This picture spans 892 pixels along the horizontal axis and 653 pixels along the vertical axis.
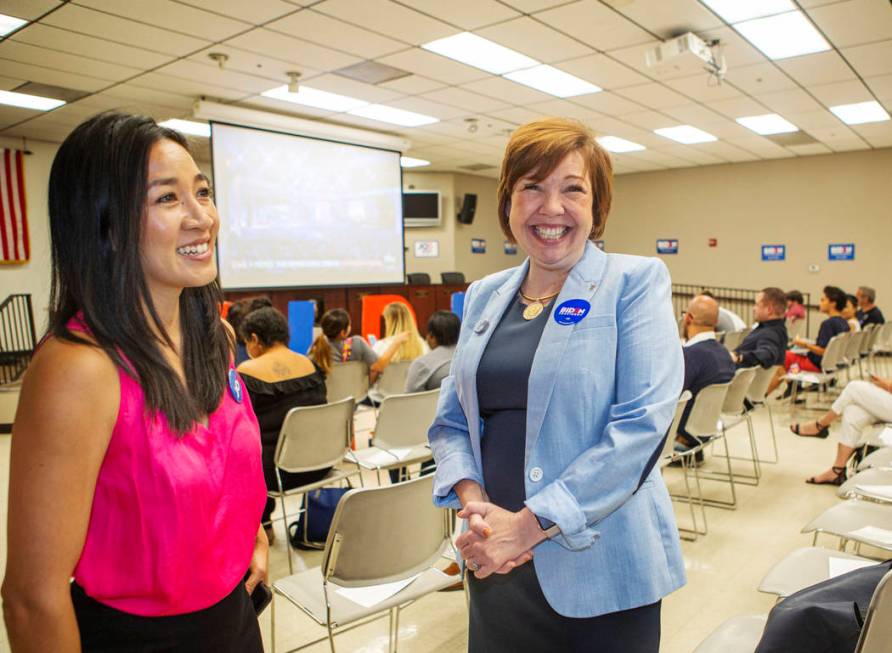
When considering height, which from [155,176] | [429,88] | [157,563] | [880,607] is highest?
[429,88]

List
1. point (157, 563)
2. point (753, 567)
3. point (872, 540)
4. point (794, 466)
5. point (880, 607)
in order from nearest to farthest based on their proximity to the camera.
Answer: point (157, 563), point (880, 607), point (872, 540), point (753, 567), point (794, 466)

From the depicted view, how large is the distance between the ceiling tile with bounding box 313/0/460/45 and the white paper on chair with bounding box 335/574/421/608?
164 inches

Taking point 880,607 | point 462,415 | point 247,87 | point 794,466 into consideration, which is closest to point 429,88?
point 247,87

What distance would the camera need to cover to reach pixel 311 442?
3279mm

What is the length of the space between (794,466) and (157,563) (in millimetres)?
5254

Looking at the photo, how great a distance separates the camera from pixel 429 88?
709 cm

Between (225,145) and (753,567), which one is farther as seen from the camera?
(225,145)

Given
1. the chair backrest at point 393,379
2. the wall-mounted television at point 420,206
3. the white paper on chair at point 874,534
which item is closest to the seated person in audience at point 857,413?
the white paper on chair at point 874,534

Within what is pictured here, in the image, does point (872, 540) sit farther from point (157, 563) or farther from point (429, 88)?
point (429, 88)

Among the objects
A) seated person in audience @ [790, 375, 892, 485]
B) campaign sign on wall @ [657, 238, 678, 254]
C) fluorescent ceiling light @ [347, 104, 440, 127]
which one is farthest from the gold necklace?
campaign sign on wall @ [657, 238, 678, 254]

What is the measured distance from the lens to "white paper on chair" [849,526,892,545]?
231cm

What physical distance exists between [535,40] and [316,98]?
10.1 ft

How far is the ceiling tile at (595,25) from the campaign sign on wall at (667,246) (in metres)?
8.48

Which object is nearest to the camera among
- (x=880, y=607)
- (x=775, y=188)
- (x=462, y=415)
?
(x=880, y=607)
